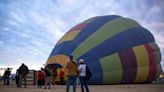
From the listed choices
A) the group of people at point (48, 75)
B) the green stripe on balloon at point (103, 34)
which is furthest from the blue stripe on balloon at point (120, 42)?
the group of people at point (48, 75)

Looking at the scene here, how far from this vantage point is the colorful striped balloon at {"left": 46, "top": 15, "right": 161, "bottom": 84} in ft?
72.9

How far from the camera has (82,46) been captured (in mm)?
22531

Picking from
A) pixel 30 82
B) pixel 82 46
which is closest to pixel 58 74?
pixel 82 46

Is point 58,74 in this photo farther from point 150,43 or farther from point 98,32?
point 150,43

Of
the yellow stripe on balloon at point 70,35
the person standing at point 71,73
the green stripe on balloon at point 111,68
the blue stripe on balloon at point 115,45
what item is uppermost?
the yellow stripe on balloon at point 70,35

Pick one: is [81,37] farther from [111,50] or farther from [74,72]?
[74,72]

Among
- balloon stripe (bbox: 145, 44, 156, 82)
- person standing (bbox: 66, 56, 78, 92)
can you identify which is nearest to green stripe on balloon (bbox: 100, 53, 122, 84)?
balloon stripe (bbox: 145, 44, 156, 82)

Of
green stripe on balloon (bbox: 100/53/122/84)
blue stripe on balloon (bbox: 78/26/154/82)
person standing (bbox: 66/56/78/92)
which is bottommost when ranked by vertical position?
person standing (bbox: 66/56/78/92)

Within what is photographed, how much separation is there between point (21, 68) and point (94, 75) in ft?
15.5

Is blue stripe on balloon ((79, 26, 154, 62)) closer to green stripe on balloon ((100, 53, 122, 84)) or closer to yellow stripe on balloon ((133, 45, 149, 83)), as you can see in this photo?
green stripe on balloon ((100, 53, 122, 84))

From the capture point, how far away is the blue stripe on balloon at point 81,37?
22.9m

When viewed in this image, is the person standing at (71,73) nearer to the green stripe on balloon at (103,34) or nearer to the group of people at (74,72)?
the group of people at (74,72)

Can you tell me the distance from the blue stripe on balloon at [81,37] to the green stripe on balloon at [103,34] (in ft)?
1.08

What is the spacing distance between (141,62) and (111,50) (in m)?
2.81
